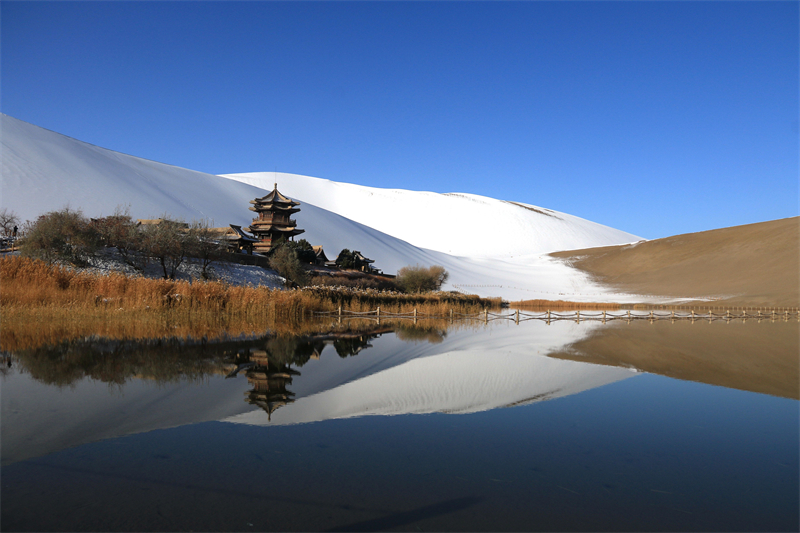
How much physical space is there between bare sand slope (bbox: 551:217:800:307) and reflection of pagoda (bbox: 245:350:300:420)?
37.7 meters

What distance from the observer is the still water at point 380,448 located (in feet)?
7.49

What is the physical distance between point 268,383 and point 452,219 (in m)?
104

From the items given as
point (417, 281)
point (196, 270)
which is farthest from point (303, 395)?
point (417, 281)

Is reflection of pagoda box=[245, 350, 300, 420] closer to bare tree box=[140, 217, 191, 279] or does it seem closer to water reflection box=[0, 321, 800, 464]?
water reflection box=[0, 321, 800, 464]

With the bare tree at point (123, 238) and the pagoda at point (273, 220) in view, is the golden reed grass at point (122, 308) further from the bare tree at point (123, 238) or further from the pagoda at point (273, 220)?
the pagoda at point (273, 220)

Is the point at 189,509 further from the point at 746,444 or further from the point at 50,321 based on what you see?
the point at 50,321

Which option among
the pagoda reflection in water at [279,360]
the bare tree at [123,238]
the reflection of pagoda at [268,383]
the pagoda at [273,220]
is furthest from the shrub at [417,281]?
the reflection of pagoda at [268,383]

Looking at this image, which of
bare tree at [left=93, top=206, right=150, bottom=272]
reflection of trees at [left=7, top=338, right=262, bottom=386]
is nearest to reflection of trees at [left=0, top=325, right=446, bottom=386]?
reflection of trees at [left=7, top=338, right=262, bottom=386]

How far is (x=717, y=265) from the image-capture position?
5062 centimetres

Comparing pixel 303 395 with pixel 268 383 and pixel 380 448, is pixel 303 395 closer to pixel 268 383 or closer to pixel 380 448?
pixel 268 383

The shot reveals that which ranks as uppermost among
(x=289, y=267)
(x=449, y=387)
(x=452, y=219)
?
(x=452, y=219)

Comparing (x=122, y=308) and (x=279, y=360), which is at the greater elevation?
(x=122, y=308)

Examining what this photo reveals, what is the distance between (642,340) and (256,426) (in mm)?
10546

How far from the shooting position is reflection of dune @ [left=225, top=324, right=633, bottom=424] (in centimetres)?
420
